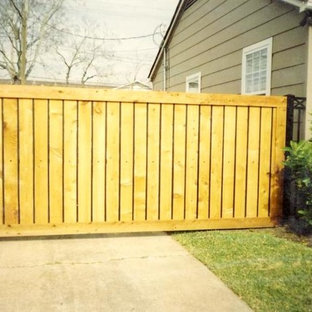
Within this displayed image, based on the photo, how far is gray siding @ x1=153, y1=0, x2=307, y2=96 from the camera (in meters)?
6.19

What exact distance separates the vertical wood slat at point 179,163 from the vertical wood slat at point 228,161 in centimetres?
55

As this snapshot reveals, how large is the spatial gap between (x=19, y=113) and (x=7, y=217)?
3.93ft

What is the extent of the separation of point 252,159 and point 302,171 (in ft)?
2.12

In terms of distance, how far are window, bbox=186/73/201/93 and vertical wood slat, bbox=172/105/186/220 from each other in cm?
551

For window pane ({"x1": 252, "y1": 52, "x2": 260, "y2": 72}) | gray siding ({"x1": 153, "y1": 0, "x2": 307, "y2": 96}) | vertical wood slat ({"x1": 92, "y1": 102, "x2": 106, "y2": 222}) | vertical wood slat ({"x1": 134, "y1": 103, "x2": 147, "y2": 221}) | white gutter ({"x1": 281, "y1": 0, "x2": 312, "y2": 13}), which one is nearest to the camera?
vertical wood slat ({"x1": 92, "y1": 102, "x2": 106, "y2": 222})

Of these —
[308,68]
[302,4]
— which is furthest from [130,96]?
[302,4]

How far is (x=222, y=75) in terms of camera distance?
880 centimetres

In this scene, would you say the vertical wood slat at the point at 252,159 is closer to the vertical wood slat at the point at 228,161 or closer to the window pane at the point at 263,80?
the vertical wood slat at the point at 228,161

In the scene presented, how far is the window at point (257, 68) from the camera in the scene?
6.96 m

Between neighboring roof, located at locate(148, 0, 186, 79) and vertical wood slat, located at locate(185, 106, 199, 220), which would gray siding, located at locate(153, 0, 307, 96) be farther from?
vertical wood slat, located at locate(185, 106, 199, 220)

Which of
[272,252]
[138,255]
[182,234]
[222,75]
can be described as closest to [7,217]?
[138,255]

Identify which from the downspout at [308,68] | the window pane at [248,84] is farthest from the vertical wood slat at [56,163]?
the window pane at [248,84]

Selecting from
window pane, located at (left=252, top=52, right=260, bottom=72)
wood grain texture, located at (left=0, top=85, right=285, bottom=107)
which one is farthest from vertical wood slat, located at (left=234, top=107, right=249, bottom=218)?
window pane, located at (left=252, top=52, right=260, bottom=72)

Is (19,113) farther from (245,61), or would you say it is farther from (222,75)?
(222,75)
